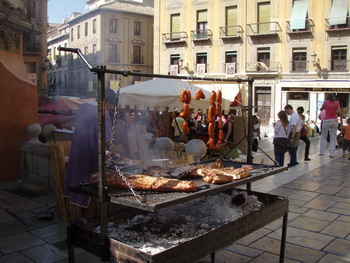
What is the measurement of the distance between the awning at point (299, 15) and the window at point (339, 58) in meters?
2.77

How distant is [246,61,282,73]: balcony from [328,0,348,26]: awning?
438 centimetres

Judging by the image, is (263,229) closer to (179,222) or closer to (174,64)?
(179,222)

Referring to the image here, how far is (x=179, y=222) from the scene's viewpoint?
288 cm

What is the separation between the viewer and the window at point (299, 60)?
2480 cm

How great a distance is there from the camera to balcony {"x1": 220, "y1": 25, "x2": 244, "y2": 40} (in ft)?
88.3

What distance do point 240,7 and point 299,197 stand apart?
948 inches

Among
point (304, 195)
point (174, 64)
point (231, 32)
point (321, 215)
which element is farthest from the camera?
point (174, 64)

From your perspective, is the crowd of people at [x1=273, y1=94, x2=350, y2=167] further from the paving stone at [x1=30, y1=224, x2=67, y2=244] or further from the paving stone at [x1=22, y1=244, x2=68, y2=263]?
the paving stone at [x1=22, y1=244, x2=68, y2=263]

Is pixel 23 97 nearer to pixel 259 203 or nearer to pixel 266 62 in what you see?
pixel 259 203

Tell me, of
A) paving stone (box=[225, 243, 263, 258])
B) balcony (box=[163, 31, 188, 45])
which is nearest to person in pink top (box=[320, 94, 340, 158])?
paving stone (box=[225, 243, 263, 258])

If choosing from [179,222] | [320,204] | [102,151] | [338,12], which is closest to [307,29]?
[338,12]

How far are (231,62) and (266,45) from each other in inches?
116

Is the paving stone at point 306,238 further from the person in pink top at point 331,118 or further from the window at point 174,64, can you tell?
the window at point 174,64

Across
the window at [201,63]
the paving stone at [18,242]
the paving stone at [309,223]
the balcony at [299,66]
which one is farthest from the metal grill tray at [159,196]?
the window at [201,63]
